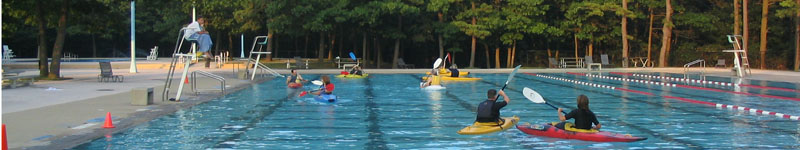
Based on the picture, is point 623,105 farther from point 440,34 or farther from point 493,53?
point 493,53

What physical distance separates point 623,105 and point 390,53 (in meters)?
44.8

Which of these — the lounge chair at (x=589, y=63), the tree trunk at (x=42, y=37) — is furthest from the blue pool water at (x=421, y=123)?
the lounge chair at (x=589, y=63)

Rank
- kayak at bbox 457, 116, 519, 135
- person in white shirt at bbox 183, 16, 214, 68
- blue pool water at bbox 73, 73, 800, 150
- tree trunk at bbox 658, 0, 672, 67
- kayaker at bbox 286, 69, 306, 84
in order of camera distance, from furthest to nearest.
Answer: tree trunk at bbox 658, 0, 672, 67
kayaker at bbox 286, 69, 306, 84
person in white shirt at bbox 183, 16, 214, 68
kayak at bbox 457, 116, 519, 135
blue pool water at bbox 73, 73, 800, 150

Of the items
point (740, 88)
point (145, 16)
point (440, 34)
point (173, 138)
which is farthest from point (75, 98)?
point (145, 16)

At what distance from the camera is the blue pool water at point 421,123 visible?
39.0 feet

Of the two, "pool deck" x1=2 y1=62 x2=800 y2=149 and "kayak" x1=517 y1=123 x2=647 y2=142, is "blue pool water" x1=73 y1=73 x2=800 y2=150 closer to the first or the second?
"kayak" x1=517 y1=123 x2=647 y2=142

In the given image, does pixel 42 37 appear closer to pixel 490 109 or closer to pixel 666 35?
pixel 490 109

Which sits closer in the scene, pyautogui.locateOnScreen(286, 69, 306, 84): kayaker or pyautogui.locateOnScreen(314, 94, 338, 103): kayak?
pyautogui.locateOnScreen(314, 94, 338, 103): kayak

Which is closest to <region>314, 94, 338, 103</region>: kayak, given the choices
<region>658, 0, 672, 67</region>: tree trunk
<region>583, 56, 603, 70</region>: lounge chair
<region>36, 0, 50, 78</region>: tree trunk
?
<region>36, 0, 50, 78</region>: tree trunk

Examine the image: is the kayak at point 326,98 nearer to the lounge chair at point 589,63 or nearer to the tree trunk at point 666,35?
the lounge chair at point 589,63

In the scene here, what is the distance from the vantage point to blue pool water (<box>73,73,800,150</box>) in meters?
11.9

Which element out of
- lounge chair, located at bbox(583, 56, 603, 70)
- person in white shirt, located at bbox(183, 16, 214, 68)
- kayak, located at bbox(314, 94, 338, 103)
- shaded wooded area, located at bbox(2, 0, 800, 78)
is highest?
shaded wooded area, located at bbox(2, 0, 800, 78)

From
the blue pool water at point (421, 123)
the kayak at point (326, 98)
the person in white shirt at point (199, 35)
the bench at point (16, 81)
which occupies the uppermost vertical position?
the person in white shirt at point (199, 35)

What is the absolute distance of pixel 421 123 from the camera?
14.9 metres
